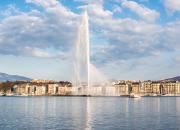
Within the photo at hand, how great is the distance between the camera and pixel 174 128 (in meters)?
34.8

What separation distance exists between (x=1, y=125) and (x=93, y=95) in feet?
426

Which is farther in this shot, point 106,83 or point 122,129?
point 106,83

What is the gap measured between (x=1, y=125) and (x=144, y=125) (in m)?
14.7

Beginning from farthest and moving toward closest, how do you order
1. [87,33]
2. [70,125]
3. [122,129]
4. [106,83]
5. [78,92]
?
1. [106,83]
2. [78,92]
3. [87,33]
4. [70,125]
5. [122,129]

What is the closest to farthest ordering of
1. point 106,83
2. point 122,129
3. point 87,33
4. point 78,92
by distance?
1. point 122,129
2. point 87,33
3. point 78,92
4. point 106,83

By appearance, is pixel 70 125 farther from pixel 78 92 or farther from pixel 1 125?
pixel 78 92

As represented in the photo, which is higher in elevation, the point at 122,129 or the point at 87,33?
the point at 87,33

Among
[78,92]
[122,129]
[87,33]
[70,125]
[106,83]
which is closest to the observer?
[122,129]

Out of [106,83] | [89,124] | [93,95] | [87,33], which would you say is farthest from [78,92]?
[89,124]

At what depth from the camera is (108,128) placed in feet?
113

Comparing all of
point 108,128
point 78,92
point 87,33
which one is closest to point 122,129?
point 108,128

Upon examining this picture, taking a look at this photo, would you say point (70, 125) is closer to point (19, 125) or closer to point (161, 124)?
point (19, 125)

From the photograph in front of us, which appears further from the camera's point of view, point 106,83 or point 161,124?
point 106,83

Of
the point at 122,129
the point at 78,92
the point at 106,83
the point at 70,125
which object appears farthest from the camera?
the point at 106,83
